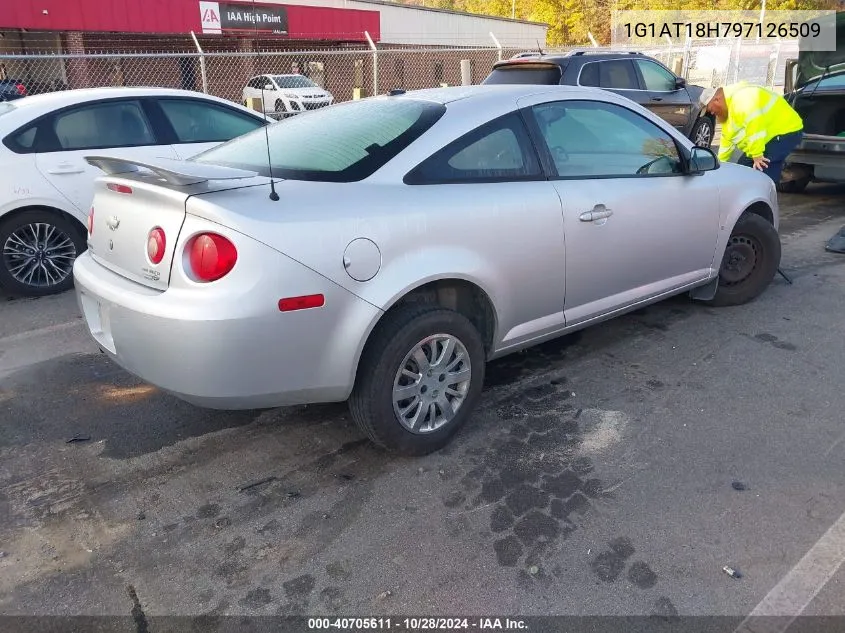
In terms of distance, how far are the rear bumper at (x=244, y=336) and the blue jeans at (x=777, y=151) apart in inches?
205

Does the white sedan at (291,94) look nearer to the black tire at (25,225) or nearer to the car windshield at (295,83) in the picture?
the car windshield at (295,83)

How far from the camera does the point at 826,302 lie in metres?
5.08

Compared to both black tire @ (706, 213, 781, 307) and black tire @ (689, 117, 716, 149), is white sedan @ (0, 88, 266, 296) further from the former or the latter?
black tire @ (689, 117, 716, 149)

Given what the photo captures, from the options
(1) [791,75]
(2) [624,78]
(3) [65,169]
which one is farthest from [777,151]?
(3) [65,169]

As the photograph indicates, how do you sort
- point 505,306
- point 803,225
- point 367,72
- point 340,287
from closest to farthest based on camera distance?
1. point 340,287
2. point 505,306
3. point 803,225
4. point 367,72

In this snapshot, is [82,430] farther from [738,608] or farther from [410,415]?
[738,608]

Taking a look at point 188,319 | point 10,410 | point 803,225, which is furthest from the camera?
point 803,225

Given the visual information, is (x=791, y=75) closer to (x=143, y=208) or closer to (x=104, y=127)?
(x=104, y=127)

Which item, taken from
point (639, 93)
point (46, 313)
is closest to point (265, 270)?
point (46, 313)

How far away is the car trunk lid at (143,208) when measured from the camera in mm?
2664

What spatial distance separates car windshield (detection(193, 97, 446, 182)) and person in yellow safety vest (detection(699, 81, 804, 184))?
162 inches

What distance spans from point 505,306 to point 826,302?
3134 millimetres

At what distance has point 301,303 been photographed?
2.62 m

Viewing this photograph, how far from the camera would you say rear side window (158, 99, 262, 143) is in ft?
19.9
